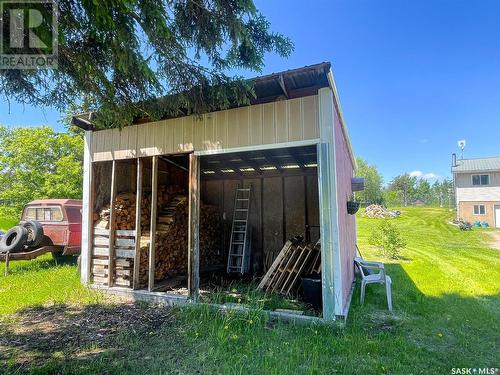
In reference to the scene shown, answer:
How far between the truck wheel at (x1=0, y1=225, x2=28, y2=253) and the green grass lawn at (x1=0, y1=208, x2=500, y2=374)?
6.20ft

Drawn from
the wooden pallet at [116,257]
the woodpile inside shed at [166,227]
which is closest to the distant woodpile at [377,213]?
the woodpile inside shed at [166,227]

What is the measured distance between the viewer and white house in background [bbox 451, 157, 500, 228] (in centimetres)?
2211

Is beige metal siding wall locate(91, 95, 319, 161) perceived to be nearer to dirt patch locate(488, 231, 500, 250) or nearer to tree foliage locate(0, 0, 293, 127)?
tree foliage locate(0, 0, 293, 127)

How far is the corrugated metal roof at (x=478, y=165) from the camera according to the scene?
2262 centimetres

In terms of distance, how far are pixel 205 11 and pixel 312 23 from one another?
4.56 m

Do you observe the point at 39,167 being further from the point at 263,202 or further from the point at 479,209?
the point at 479,209

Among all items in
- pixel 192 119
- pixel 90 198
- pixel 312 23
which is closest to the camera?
pixel 192 119

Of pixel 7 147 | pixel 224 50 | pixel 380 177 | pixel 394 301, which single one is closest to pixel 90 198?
pixel 224 50

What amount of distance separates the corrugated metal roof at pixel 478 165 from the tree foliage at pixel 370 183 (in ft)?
38.2

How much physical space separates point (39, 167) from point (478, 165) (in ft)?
104

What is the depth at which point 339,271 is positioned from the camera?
398cm

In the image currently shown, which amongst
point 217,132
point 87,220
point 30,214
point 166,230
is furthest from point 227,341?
point 30,214

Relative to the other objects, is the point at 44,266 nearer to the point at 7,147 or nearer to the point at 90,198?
the point at 90,198

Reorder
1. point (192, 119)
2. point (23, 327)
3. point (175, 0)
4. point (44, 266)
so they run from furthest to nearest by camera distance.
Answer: point (44, 266) < point (192, 119) < point (23, 327) < point (175, 0)
